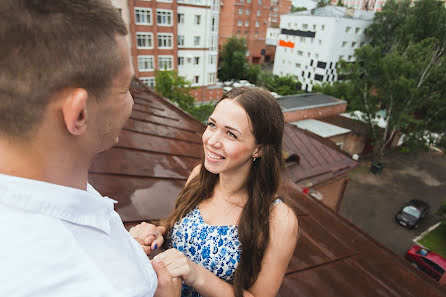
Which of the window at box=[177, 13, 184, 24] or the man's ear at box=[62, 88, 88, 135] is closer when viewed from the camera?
the man's ear at box=[62, 88, 88, 135]

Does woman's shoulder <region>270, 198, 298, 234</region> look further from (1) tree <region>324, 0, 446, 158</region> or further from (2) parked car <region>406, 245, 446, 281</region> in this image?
(1) tree <region>324, 0, 446, 158</region>

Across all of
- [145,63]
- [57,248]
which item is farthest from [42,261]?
[145,63]

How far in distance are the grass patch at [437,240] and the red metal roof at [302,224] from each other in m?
12.0

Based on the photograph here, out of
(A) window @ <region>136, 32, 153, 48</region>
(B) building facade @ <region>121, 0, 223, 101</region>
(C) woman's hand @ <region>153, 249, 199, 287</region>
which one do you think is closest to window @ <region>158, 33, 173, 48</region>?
(B) building facade @ <region>121, 0, 223, 101</region>

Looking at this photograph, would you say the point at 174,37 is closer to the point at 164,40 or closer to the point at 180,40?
the point at 164,40

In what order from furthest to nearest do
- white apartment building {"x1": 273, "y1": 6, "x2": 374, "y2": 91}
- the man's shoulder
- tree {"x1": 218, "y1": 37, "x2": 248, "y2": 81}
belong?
tree {"x1": 218, "y1": 37, "x2": 248, "y2": 81}, white apartment building {"x1": 273, "y1": 6, "x2": 374, "y2": 91}, the man's shoulder

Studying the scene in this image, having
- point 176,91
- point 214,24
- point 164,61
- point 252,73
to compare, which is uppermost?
point 214,24

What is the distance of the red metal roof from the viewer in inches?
125

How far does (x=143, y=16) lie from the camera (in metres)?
22.9

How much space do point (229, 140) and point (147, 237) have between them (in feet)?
3.23

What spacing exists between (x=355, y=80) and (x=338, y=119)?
331 centimetres

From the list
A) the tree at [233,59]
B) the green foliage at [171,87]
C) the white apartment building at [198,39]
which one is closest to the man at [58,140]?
the green foliage at [171,87]

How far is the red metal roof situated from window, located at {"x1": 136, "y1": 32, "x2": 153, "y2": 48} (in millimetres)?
20265

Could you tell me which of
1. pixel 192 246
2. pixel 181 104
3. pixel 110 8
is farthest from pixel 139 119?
pixel 181 104
